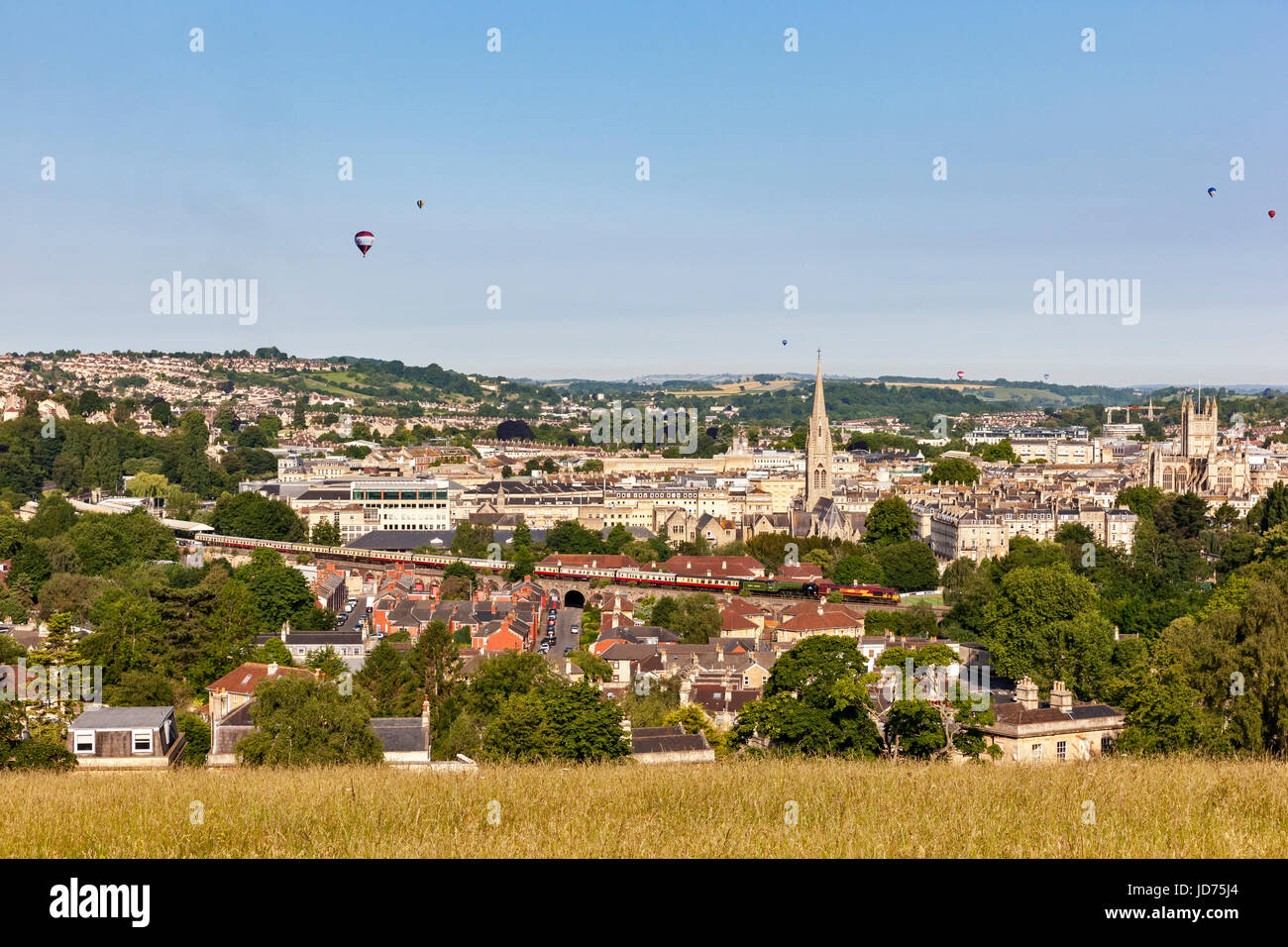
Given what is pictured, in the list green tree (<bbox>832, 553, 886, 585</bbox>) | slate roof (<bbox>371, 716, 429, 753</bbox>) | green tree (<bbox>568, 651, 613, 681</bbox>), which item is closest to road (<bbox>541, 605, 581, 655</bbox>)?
green tree (<bbox>568, 651, 613, 681</bbox>)

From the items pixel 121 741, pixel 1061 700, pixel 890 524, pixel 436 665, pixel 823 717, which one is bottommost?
pixel 890 524

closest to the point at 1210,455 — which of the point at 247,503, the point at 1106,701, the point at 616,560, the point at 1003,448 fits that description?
the point at 1003,448

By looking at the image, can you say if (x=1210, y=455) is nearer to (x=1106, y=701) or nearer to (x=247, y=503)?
(x=247, y=503)

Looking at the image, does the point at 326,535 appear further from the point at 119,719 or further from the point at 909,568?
the point at 119,719

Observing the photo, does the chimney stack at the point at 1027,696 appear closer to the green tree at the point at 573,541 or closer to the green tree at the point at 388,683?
the green tree at the point at 388,683

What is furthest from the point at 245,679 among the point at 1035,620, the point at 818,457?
the point at 818,457

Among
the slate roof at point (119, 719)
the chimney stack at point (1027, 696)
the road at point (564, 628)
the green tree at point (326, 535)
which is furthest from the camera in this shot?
the green tree at point (326, 535)

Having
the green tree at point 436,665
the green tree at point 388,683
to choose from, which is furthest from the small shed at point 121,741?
the green tree at point 436,665
